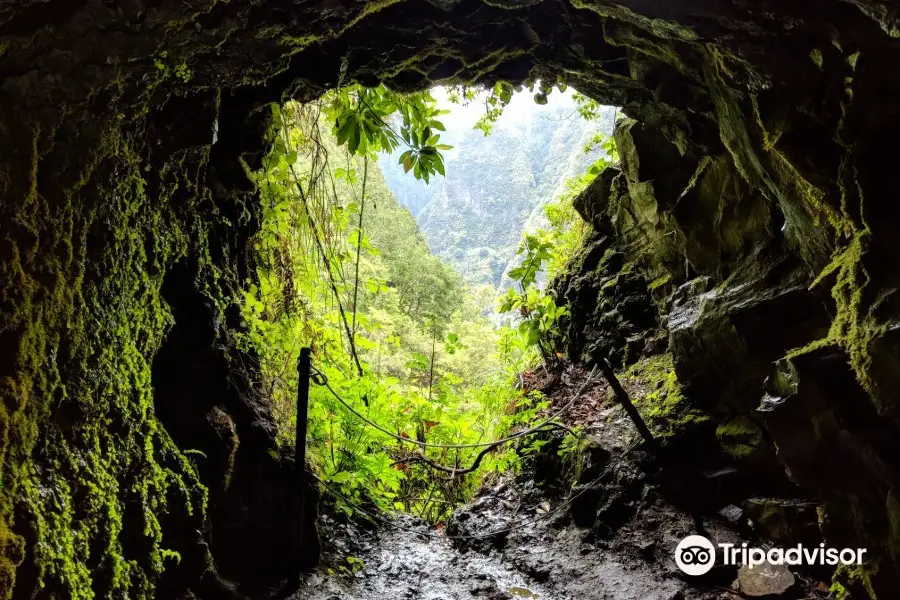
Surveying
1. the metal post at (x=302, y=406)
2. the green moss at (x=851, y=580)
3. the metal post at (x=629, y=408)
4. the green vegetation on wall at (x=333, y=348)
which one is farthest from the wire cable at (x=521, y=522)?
the green moss at (x=851, y=580)

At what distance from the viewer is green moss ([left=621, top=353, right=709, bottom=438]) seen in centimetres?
433

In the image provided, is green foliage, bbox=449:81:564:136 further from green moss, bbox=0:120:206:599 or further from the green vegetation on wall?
green moss, bbox=0:120:206:599

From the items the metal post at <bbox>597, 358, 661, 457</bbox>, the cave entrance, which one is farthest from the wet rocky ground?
the cave entrance

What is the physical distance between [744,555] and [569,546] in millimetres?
1582

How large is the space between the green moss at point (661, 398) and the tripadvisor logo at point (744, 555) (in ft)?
3.04

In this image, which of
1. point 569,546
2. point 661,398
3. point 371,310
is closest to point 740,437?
point 661,398

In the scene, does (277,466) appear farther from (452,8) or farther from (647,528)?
(452,8)

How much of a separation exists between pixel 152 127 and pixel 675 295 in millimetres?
4714

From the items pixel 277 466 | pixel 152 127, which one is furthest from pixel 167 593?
pixel 152 127

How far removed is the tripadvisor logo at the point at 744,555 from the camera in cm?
298

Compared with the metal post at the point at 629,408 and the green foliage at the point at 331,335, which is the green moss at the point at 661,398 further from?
the green foliage at the point at 331,335

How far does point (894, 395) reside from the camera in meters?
2.16

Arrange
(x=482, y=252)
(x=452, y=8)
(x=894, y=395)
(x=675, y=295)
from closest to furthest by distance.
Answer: (x=894, y=395) → (x=452, y=8) → (x=675, y=295) → (x=482, y=252)

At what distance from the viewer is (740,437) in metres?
3.86
